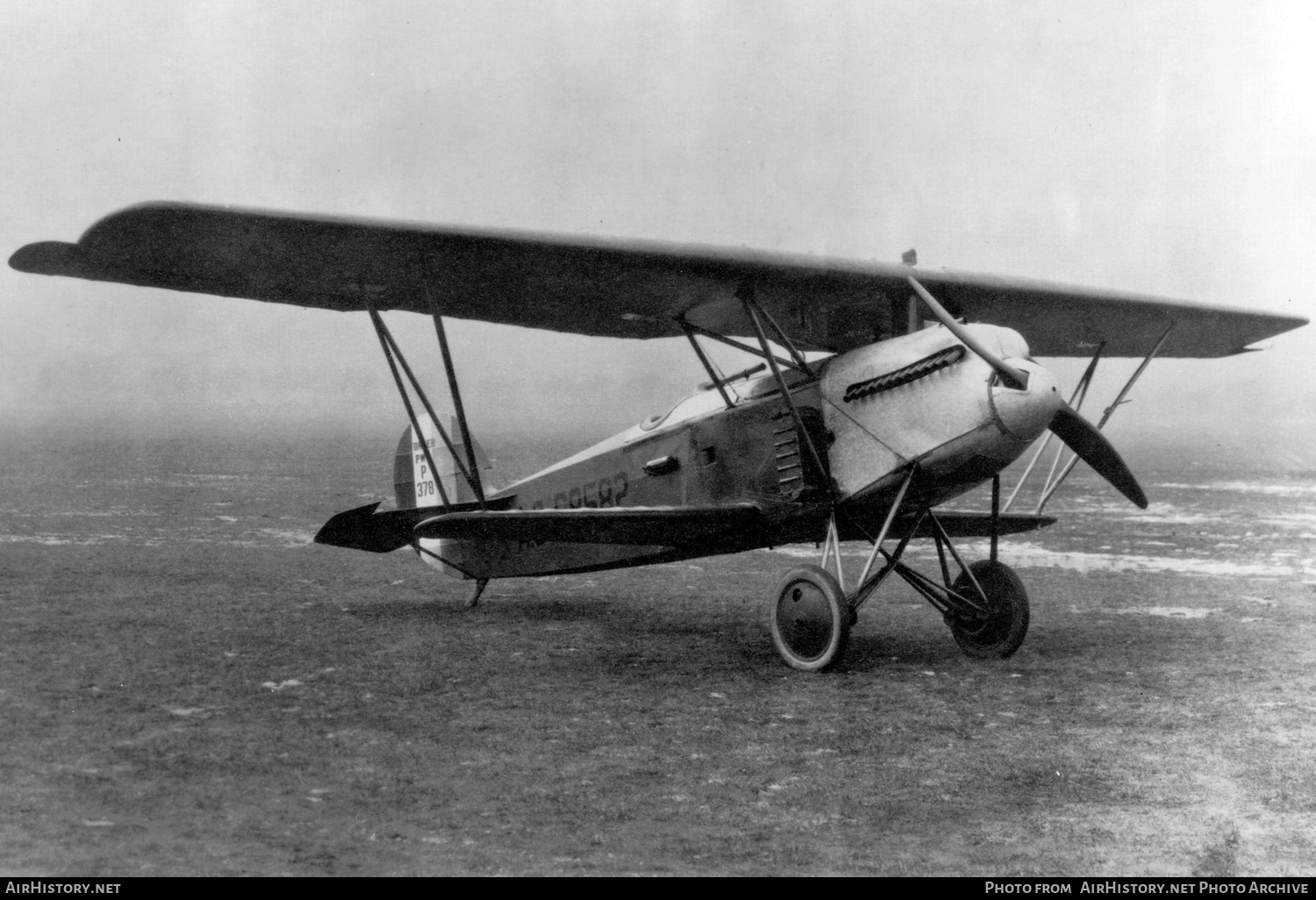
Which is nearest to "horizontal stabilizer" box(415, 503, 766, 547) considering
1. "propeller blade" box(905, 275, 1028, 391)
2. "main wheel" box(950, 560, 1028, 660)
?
"main wheel" box(950, 560, 1028, 660)

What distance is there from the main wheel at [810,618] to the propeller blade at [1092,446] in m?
1.88

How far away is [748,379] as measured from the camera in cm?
830

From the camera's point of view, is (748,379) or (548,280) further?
(748,379)

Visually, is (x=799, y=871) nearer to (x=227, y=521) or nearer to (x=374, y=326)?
(x=374, y=326)

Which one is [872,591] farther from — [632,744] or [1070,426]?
[632,744]

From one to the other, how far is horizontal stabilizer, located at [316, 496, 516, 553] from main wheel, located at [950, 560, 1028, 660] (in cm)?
401

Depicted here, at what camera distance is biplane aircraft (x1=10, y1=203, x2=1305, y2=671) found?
659 centimetres

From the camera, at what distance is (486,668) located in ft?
23.9

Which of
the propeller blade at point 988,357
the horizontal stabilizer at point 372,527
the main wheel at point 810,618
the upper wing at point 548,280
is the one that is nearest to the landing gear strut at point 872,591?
the main wheel at point 810,618

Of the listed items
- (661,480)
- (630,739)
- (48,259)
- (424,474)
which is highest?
(48,259)

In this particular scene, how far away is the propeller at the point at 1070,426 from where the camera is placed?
21.7ft

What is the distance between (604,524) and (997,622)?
2.91m

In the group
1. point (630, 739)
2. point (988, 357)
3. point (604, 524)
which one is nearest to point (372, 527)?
point (604, 524)
